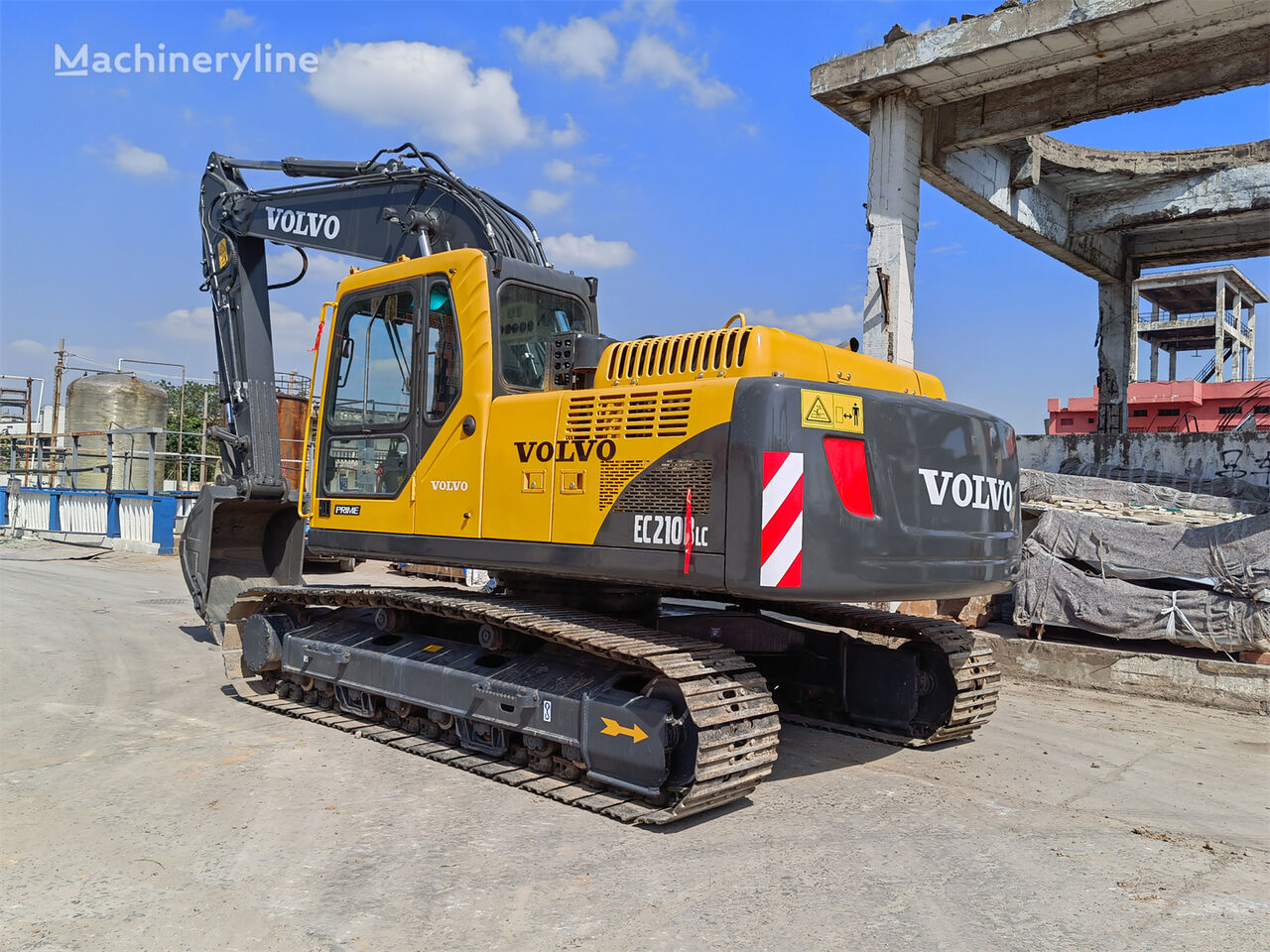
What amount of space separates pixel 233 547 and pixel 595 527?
5357 millimetres

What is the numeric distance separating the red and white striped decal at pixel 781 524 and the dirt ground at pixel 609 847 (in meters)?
1.28

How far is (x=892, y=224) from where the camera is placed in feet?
40.2

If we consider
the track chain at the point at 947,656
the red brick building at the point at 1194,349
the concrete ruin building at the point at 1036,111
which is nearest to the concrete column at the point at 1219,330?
the red brick building at the point at 1194,349

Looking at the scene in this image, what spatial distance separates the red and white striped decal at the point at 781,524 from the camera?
4.55 m

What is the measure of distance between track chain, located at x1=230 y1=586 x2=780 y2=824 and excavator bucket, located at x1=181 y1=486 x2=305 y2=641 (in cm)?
340

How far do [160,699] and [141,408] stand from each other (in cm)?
2533

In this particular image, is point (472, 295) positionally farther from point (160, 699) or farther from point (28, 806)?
point (160, 699)

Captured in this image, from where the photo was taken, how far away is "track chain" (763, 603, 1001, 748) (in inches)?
247

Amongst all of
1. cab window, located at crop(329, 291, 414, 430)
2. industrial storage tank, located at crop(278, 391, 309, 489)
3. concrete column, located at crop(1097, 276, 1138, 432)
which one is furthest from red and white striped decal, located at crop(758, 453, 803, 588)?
industrial storage tank, located at crop(278, 391, 309, 489)

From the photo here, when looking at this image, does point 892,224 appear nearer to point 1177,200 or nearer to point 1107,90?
point 1107,90

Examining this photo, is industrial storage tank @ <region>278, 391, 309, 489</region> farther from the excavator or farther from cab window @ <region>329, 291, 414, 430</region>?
cab window @ <region>329, 291, 414, 430</region>

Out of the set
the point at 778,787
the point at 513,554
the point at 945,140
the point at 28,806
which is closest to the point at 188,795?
the point at 28,806

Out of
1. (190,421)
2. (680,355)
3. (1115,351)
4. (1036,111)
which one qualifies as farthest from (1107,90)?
(190,421)

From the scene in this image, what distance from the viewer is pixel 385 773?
→ 5625 mm
